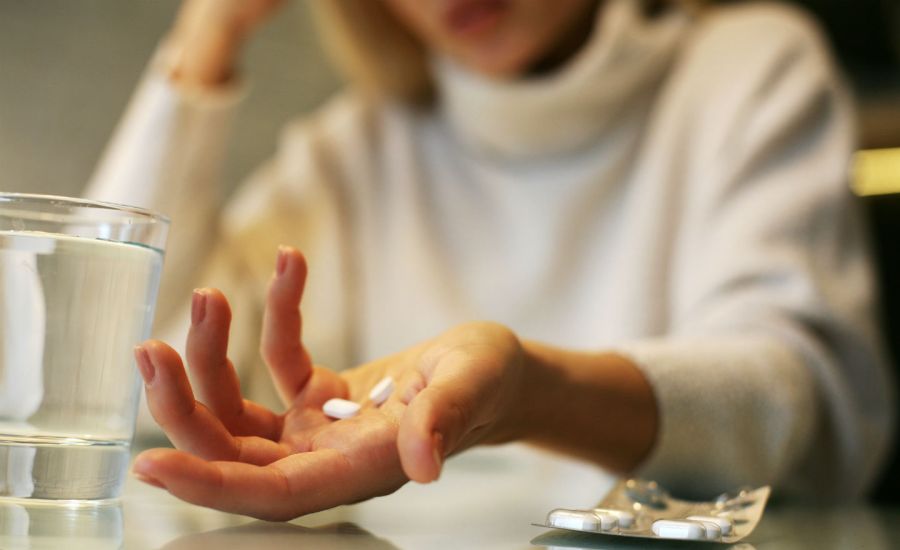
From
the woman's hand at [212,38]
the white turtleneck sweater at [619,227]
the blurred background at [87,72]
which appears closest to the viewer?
the white turtleneck sweater at [619,227]

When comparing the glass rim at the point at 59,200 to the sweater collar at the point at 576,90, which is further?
the sweater collar at the point at 576,90

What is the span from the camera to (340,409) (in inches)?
17.4

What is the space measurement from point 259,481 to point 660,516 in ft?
0.72

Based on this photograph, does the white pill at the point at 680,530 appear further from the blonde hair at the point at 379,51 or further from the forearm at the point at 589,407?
the blonde hair at the point at 379,51

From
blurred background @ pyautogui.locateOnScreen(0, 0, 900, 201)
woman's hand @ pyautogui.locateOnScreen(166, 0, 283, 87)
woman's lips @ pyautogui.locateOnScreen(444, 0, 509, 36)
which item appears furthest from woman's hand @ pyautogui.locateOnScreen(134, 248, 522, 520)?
blurred background @ pyautogui.locateOnScreen(0, 0, 900, 201)

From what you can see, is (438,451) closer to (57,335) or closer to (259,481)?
(259,481)

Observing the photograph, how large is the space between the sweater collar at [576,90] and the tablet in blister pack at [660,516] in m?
0.60

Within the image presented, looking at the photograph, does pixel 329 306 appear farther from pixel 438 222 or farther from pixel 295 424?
pixel 295 424

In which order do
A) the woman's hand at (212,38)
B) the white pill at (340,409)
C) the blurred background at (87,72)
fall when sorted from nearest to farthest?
the white pill at (340,409), the woman's hand at (212,38), the blurred background at (87,72)

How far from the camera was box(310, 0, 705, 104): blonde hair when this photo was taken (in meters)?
1.28

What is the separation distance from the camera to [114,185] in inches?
45.9

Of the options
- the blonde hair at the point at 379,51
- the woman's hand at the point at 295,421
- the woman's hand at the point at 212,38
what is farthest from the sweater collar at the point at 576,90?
the woman's hand at the point at 295,421

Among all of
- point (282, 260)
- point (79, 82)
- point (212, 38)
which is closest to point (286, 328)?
point (282, 260)

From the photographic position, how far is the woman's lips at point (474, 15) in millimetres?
1011
